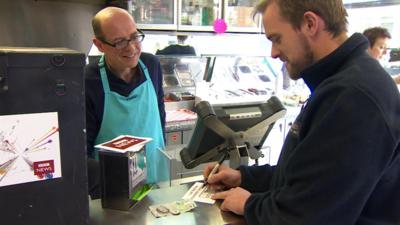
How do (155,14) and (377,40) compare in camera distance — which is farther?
(155,14)

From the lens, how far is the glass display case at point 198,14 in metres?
3.33

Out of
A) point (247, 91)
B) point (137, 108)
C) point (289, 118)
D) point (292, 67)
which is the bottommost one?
point (289, 118)

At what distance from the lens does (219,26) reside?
3426mm

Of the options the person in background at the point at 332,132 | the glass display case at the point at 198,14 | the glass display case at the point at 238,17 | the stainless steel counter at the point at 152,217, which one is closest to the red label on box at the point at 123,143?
the stainless steel counter at the point at 152,217

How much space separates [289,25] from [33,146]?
71cm

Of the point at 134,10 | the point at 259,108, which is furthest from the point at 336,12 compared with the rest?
the point at 134,10

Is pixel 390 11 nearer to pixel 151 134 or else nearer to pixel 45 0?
pixel 151 134

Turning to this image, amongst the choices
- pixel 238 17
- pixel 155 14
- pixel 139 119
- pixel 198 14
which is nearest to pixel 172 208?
pixel 139 119

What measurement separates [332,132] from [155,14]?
2.81 metres

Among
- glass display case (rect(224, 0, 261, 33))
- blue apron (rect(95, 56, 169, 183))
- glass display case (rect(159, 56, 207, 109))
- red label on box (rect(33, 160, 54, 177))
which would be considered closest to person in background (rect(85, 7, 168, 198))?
blue apron (rect(95, 56, 169, 183))

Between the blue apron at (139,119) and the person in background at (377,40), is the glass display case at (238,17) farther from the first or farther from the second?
the blue apron at (139,119)

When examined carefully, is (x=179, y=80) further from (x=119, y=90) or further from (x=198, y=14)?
(x=119, y=90)

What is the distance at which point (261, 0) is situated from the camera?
1.01m

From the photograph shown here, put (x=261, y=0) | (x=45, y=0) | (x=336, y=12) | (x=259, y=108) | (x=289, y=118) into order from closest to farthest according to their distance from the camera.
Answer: (x=336, y=12), (x=261, y=0), (x=259, y=108), (x=45, y=0), (x=289, y=118)
